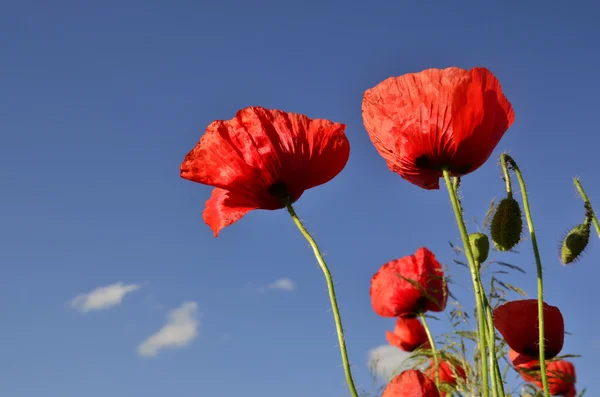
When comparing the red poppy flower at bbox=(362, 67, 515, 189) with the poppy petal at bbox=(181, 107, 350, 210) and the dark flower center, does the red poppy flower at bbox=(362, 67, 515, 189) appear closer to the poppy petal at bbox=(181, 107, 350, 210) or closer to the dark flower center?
the poppy petal at bbox=(181, 107, 350, 210)

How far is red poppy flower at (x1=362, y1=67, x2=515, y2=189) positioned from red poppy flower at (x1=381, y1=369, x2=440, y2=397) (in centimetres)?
50

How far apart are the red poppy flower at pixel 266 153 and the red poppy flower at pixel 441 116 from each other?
0.11m

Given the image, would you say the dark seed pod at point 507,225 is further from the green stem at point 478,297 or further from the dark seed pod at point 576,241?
the green stem at point 478,297

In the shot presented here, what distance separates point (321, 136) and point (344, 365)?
0.55m

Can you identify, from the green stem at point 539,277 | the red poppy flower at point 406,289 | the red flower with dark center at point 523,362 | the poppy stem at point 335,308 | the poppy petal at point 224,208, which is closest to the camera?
the poppy stem at point 335,308

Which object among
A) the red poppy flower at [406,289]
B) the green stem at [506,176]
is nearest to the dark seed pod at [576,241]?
the green stem at [506,176]

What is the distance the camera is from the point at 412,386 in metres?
1.54

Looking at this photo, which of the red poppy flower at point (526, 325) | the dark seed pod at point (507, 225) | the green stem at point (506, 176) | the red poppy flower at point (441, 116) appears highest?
the red poppy flower at point (441, 116)

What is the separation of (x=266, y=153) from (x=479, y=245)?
52cm

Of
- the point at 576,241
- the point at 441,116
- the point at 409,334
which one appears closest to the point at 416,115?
the point at 441,116

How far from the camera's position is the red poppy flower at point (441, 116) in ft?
4.44

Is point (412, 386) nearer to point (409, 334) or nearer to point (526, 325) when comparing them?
point (526, 325)

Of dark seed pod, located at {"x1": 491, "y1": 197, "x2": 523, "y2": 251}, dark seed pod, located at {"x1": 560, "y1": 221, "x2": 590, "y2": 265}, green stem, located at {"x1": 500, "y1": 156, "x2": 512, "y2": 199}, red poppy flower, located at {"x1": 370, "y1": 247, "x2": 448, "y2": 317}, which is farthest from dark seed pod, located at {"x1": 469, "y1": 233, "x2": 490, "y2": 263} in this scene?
red poppy flower, located at {"x1": 370, "y1": 247, "x2": 448, "y2": 317}

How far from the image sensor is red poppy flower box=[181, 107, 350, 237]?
146 centimetres
